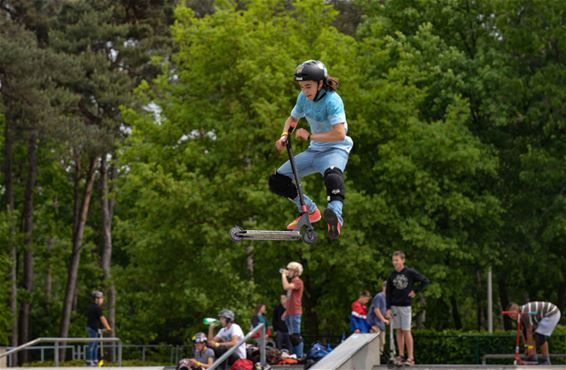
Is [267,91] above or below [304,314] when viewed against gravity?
above

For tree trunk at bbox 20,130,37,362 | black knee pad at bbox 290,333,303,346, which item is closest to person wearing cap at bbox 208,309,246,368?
black knee pad at bbox 290,333,303,346

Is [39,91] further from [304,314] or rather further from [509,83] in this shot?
[509,83]

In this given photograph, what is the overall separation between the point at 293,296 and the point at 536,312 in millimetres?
4202

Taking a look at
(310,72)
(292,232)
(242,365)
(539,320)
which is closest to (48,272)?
(539,320)

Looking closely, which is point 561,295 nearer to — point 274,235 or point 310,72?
point 274,235

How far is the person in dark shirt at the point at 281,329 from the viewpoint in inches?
782

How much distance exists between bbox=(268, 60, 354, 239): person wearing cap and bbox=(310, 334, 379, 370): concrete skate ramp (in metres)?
5.38

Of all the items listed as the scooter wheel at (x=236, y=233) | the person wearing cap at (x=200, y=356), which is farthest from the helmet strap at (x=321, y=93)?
the person wearing cap at (x=200, y=356)

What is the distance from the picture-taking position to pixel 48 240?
57844 mm

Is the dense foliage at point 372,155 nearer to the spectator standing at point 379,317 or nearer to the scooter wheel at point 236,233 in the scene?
the spectator standing at point 379,317

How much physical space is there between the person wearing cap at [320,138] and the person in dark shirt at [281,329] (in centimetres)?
867

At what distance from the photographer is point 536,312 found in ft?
64.2

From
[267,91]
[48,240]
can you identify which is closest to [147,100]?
[267,91]

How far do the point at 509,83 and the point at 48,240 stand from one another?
1243 inches
